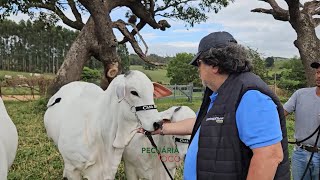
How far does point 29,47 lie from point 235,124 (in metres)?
74.7

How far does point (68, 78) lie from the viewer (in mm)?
13727

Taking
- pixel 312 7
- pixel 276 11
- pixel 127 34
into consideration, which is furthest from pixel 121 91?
pixel 127 34

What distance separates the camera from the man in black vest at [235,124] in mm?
1907

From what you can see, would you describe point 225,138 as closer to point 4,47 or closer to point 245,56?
point 245,56

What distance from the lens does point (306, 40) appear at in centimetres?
1065

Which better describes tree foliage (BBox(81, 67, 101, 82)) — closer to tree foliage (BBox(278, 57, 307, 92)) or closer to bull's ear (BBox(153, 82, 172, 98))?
tree foliage (BBox(278, 57, 307, 92))

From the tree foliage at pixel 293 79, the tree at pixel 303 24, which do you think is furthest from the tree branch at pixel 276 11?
the tree foliage at pixel 293 79

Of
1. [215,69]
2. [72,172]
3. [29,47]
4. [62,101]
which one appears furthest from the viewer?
[29,47]

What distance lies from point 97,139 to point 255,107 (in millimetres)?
2176

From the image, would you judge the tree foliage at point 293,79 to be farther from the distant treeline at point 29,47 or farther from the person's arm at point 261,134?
the distant treeline at point 29,47

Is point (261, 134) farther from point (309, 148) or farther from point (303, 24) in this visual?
point (303, 24)

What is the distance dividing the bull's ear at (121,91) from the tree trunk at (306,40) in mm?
7939

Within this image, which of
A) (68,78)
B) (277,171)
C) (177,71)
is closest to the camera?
(277,171)

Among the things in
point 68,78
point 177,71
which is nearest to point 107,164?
point 68,78
